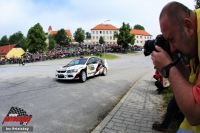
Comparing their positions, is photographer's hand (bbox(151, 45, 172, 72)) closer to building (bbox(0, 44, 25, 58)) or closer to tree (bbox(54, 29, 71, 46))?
building (bbox(0, 44, 25, 58))

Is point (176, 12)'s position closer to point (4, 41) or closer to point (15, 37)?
point (4, 41)

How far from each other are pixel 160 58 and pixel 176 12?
366mm

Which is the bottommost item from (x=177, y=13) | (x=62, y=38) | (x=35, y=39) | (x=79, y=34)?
(x=177, y=13)

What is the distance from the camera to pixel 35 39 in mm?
57062

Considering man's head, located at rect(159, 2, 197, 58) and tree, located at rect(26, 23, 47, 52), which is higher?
tree, located at rect(26, 23, 47, 52)

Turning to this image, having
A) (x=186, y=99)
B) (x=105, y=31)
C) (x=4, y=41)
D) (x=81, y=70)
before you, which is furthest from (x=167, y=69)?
(x=4, y=41)

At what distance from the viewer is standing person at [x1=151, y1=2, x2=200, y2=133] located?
1207mm

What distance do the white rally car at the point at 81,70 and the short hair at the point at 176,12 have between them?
9245 mm

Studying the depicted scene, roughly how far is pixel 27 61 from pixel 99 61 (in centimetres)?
2499

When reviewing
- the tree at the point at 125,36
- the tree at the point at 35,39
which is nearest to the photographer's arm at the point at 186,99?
the tree at the point at 125,36

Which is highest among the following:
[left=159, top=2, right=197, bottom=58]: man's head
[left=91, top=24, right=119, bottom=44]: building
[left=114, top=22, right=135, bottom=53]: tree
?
[left=91, top=24, right=119, bottom=44]: building

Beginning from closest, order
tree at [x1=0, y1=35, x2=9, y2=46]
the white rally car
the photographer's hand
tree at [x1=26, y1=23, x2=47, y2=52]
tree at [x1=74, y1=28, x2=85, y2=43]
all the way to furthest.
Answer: the photographer's hand
the white rally car
tree at [x1=26, y1=23, x2=47, y2=52]
tree at [x1=74, y1=28, x2=85, y2=43]
tree at [x1=0, y1=35, x2=9, y2=46]

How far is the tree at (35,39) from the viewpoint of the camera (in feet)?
188

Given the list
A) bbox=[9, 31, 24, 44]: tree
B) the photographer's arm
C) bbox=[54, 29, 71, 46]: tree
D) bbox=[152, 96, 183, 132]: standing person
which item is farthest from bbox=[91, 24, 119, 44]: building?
the photographer's arm
